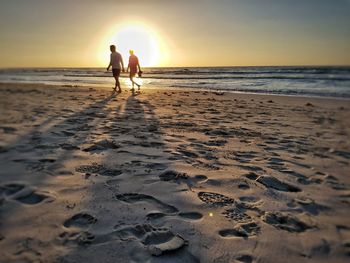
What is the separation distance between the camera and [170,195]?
262cm

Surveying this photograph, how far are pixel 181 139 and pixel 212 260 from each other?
9.28ft

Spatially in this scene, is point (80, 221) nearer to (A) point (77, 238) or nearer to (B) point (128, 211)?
(A) point (77, 238)

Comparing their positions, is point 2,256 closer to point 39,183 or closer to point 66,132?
point 39,183

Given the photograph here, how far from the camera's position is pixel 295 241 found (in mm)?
2043

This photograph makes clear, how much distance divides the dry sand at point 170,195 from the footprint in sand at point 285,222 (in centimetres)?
1

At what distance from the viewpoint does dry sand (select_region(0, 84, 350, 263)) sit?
6.24ft

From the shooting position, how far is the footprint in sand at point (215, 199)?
2535 mm

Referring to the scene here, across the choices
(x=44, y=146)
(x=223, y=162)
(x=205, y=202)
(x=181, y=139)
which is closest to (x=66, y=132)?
(x=44, y=146)

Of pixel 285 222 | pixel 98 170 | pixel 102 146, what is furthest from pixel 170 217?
pixel 102 146

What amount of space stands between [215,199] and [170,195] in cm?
42

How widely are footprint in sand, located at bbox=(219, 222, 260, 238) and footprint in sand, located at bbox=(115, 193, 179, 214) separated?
0.46 meters

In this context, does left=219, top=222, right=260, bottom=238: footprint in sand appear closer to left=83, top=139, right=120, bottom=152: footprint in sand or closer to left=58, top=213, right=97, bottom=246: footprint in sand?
left=58, top=213, right=97, bottom=246: footprint in sand

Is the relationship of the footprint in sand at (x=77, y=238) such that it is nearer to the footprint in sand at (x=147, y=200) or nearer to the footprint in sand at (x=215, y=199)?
the footprint in sand at (x=147, y=200)

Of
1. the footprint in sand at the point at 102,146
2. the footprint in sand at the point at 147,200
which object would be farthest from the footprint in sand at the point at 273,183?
the footprint in sand at the point at 102,146
